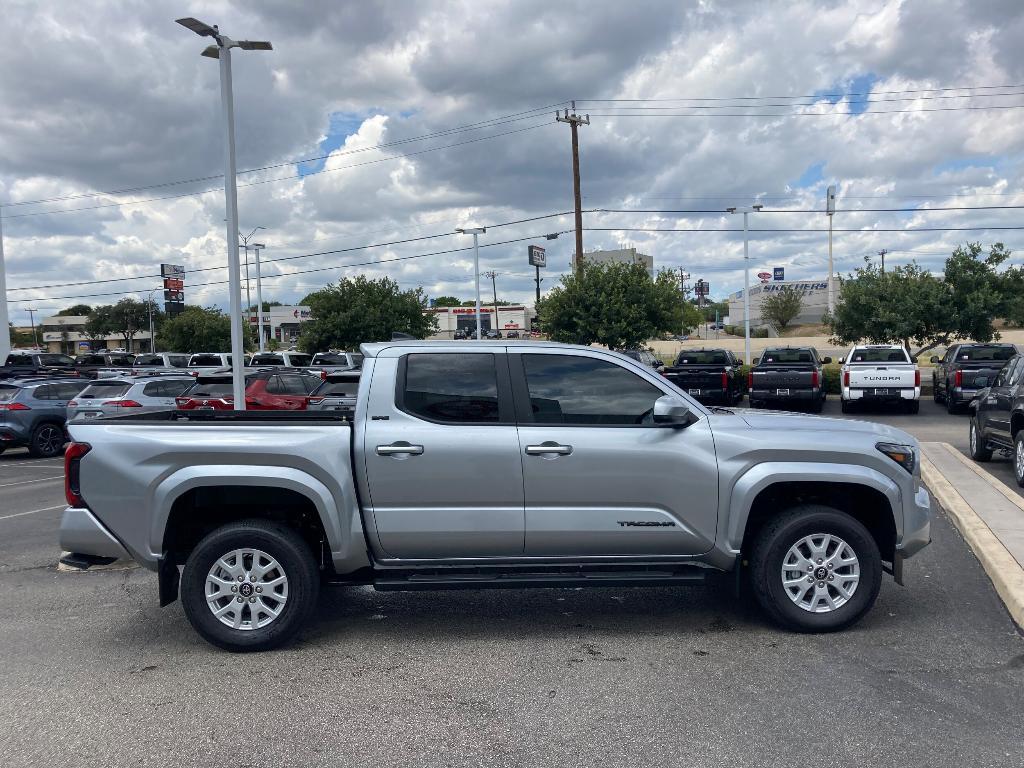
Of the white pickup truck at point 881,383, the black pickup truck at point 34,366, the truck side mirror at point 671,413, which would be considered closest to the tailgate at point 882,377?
the white pickup truck at point 881,383

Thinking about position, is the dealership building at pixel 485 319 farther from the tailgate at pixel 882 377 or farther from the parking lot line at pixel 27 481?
the parking lot line at pixel 27 481

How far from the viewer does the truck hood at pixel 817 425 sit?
5430 millimetres

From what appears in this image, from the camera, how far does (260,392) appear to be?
18.1 metres

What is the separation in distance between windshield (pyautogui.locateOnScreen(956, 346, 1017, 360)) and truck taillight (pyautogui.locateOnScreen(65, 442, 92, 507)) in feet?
70.9

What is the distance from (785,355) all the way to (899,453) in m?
18.5

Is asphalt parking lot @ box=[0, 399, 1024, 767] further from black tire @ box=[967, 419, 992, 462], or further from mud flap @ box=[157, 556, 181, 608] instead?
black tire @ box=[967, 419, 992, 462]

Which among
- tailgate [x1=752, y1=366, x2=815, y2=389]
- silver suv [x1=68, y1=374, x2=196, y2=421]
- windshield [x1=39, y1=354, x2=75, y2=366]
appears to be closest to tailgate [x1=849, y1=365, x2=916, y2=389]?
tailgate [x1=752, y1=366, x2=815, y2=389]

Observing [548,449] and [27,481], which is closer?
[548,449]

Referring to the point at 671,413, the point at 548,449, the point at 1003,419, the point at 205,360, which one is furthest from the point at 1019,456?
the point at 205,360

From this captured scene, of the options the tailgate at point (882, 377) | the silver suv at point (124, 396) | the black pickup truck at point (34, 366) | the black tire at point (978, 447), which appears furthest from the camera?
the black pickup truck at point (34, 366)

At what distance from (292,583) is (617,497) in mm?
2051

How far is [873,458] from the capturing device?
17.5 feet

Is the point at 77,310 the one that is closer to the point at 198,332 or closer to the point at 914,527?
the point at 198,332

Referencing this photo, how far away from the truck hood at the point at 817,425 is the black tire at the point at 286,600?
2957 mm
